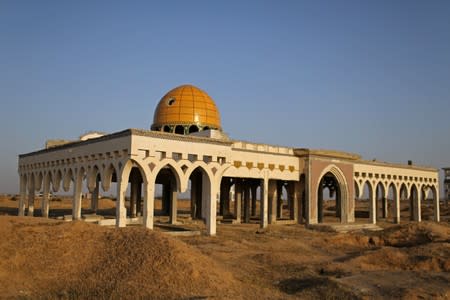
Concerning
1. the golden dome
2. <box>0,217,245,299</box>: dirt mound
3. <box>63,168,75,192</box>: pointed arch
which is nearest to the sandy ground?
<box>0,217,245,299</box>: dirt mound

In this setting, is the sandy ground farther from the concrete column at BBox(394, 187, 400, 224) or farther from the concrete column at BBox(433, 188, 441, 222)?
the concrete column at BBox(433, 188, 441, 222)

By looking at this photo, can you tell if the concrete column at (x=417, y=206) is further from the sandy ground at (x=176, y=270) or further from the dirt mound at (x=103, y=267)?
the dirt mound at (x=103, y=267)

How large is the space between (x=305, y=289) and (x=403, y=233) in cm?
1446

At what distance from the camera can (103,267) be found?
11.6 m

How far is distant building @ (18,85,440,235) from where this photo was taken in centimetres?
2053

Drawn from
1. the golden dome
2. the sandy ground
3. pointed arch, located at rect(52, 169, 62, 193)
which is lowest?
the sandy ground

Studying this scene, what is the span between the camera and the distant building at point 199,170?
808 inches

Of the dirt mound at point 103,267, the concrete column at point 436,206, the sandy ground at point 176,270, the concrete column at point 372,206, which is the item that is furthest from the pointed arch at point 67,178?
the concrete column at point 436,206

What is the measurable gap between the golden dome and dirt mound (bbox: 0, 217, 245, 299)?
1478cm

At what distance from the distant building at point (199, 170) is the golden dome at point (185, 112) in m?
0.07

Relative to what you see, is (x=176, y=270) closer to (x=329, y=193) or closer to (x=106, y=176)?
(x=106, y=176)

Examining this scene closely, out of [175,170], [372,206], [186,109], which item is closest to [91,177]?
[175,170]

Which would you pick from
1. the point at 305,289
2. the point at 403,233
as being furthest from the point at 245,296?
the point at 403,233

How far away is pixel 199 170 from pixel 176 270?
18.4 meters
